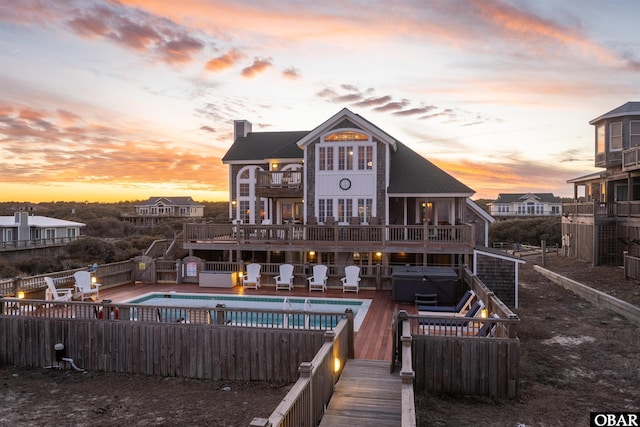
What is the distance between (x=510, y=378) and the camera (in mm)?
7652

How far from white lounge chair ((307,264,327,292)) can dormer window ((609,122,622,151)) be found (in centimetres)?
1927

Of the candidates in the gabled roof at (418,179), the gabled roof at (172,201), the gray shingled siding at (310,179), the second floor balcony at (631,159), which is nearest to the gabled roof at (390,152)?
the gabled roof at (418,179)

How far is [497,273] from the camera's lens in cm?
1667

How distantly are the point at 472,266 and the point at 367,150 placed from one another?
23.5ft

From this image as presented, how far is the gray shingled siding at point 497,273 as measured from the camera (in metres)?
16.4

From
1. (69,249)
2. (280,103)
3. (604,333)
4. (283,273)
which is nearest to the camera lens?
(604,333)

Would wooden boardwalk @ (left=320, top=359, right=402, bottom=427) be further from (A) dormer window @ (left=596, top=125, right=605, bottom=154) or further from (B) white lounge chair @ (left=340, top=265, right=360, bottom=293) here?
(A) dormer window @ (left=596, top=125, right=605, bottom=154)

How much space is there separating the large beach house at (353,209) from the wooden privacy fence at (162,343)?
8.87 meters

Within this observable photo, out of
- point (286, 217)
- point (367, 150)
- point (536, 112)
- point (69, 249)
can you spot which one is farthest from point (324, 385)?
point (69, 249)

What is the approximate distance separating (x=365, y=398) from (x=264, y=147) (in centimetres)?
2053

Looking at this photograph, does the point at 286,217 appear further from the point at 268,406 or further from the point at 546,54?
the point at 268,406

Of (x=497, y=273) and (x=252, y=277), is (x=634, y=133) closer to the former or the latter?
(x=497, y=273)

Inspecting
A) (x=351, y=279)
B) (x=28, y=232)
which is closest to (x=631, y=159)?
(x=351, y=279)

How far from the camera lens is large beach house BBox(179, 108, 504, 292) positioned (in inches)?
706
